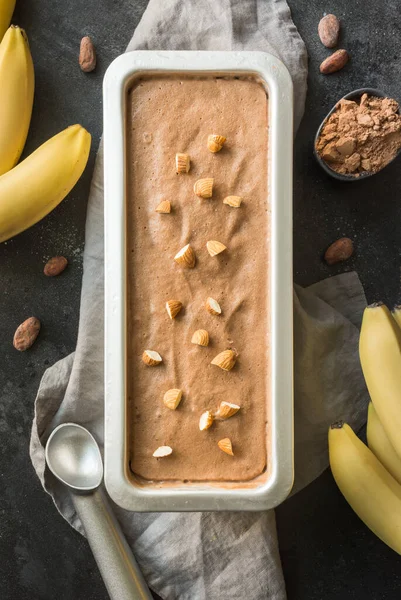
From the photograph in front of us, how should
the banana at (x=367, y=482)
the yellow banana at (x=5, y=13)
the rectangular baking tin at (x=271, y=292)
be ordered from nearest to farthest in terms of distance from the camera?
the rectangular baking tin at (x=271, y=292)
the banana at (x=367, y=482)
the yellow banana at (x=5, y=13)

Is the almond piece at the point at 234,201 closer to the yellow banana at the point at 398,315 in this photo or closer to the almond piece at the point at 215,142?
the almond piece at the point at 215,142

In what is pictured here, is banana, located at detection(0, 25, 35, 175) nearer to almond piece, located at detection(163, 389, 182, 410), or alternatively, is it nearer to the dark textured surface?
the dark textured surface

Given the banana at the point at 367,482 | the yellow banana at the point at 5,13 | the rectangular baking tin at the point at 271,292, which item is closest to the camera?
the rectangular baking tin at the point at 271,292

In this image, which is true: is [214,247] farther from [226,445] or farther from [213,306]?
[226,445]

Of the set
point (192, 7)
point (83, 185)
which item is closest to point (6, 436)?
point (83, 185)

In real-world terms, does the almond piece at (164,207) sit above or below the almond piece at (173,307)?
above

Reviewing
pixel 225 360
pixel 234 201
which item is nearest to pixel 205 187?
pixel 234 201

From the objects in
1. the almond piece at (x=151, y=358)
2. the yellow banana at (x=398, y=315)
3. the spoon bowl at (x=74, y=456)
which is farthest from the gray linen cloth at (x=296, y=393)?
the almond piece at (x=151, y=358)
